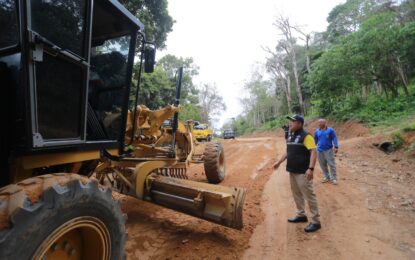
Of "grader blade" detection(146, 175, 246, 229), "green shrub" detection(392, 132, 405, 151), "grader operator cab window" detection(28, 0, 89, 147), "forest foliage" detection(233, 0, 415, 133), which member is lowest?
"grader blade" detection(146, 175, 246, 229)

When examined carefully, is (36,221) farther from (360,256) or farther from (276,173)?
(276,173)

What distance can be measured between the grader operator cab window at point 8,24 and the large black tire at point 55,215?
1.10m

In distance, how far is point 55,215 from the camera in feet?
6.18

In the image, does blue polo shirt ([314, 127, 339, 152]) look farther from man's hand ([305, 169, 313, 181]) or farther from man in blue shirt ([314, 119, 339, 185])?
man's hand ([305, 169, 313, 181])

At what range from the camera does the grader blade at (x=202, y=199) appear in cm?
370

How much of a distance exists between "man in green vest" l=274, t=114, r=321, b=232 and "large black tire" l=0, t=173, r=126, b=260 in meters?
3.03

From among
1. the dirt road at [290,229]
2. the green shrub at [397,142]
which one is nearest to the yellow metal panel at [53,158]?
the dirt road at [290,229]

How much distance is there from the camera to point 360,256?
356 cm

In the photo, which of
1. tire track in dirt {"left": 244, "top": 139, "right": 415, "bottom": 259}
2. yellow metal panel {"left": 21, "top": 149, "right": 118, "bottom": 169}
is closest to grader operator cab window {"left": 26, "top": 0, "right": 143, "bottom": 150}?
yellow metal panel {"left": 21, "top": 149, "right": 118, "bottom": 169}

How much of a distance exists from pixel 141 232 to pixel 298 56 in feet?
127

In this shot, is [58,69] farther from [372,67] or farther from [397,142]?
[372,67]

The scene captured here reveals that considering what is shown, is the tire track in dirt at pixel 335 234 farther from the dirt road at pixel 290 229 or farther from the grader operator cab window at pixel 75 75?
the grader operator cab window at pixel 75 75

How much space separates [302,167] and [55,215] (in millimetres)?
3703

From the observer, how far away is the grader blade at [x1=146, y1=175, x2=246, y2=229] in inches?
146
